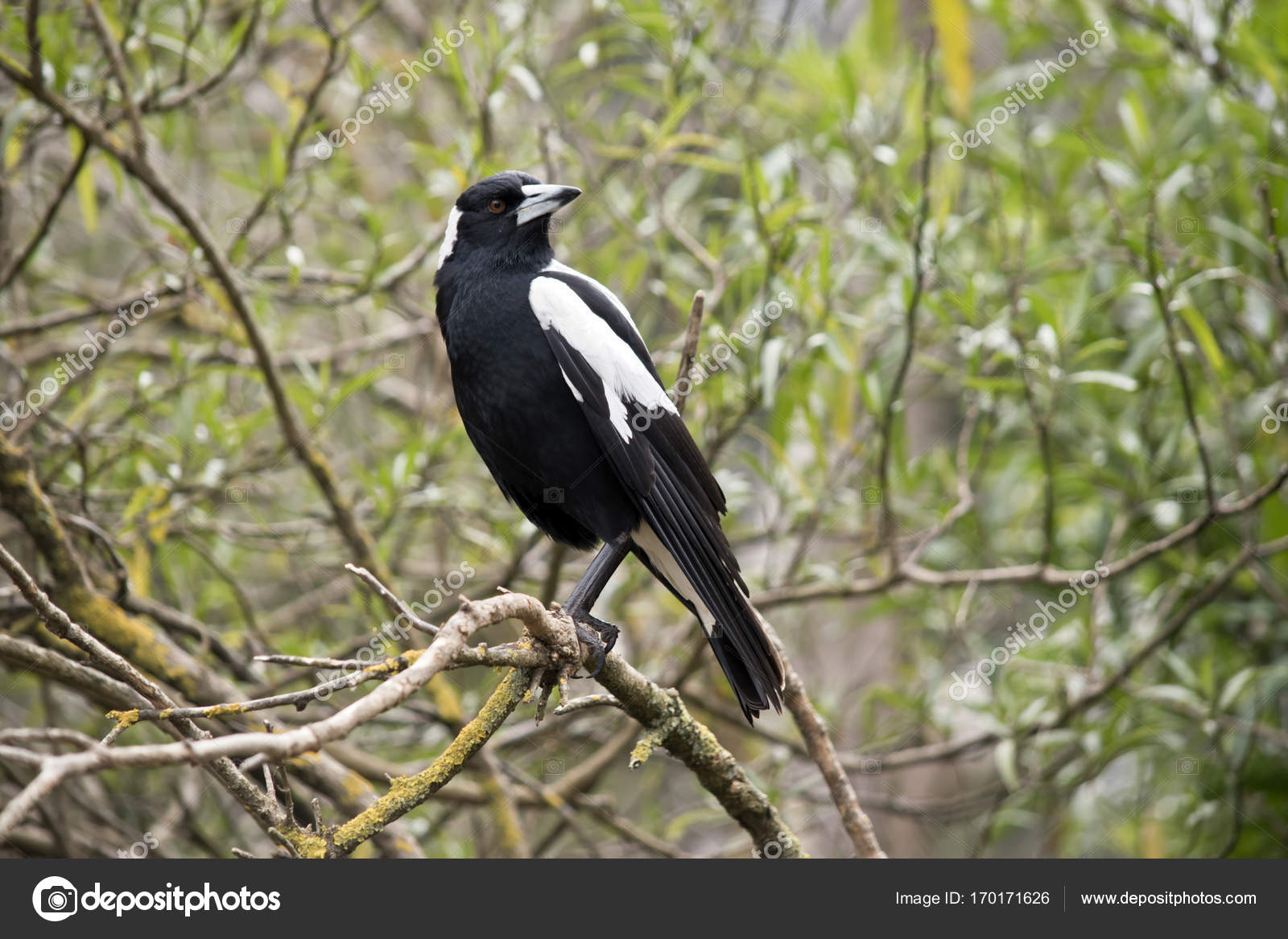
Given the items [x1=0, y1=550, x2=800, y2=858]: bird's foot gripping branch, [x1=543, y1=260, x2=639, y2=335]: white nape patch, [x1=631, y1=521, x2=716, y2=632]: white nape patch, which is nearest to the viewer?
[x1=0, y1=550, x2=800, y2=858]: bird's foot gripping branch

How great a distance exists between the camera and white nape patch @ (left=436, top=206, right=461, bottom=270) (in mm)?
3159

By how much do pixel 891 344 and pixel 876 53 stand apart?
1.21 m

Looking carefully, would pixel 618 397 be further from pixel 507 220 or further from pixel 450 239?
pixel 450 239

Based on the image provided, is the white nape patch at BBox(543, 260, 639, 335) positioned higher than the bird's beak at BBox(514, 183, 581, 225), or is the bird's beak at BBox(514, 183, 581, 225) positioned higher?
the bird's beak at BBox(514, 183, 581, 225)

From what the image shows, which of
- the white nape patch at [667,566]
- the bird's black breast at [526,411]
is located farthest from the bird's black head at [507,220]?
the white nape patch at [667,566]

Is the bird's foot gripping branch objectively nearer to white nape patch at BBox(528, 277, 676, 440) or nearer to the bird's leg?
the bird's leg

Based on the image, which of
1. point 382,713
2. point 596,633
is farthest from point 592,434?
point 382,713
